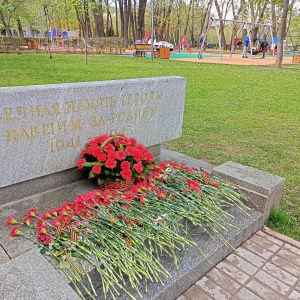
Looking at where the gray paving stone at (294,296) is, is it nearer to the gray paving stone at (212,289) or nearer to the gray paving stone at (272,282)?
the gray paving stone at (272,282)

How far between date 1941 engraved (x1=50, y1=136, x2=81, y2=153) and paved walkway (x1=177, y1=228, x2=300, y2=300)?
1.69 meters

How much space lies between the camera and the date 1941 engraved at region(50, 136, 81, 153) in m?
2.98

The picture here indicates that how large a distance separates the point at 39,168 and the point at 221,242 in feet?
5.68

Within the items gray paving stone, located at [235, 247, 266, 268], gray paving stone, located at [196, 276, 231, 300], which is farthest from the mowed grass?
gray paving stone, located at [196, 276, 231, 300]

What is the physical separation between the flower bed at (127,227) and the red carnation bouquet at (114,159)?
0.16 metres

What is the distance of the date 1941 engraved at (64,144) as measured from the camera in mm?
2977

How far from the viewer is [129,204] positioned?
2.56 metres

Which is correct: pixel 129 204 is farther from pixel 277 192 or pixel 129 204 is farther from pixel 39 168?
pixel 277 192

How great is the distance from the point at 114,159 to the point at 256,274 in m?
1.51

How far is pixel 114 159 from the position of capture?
2914 mm

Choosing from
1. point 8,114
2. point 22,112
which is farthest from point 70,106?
point 8,114

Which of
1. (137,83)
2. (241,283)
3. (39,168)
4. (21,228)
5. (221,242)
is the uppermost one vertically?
(137,83)

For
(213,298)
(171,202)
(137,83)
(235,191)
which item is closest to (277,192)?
(235,191)

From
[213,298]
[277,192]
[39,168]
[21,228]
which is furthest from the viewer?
[277,192]
